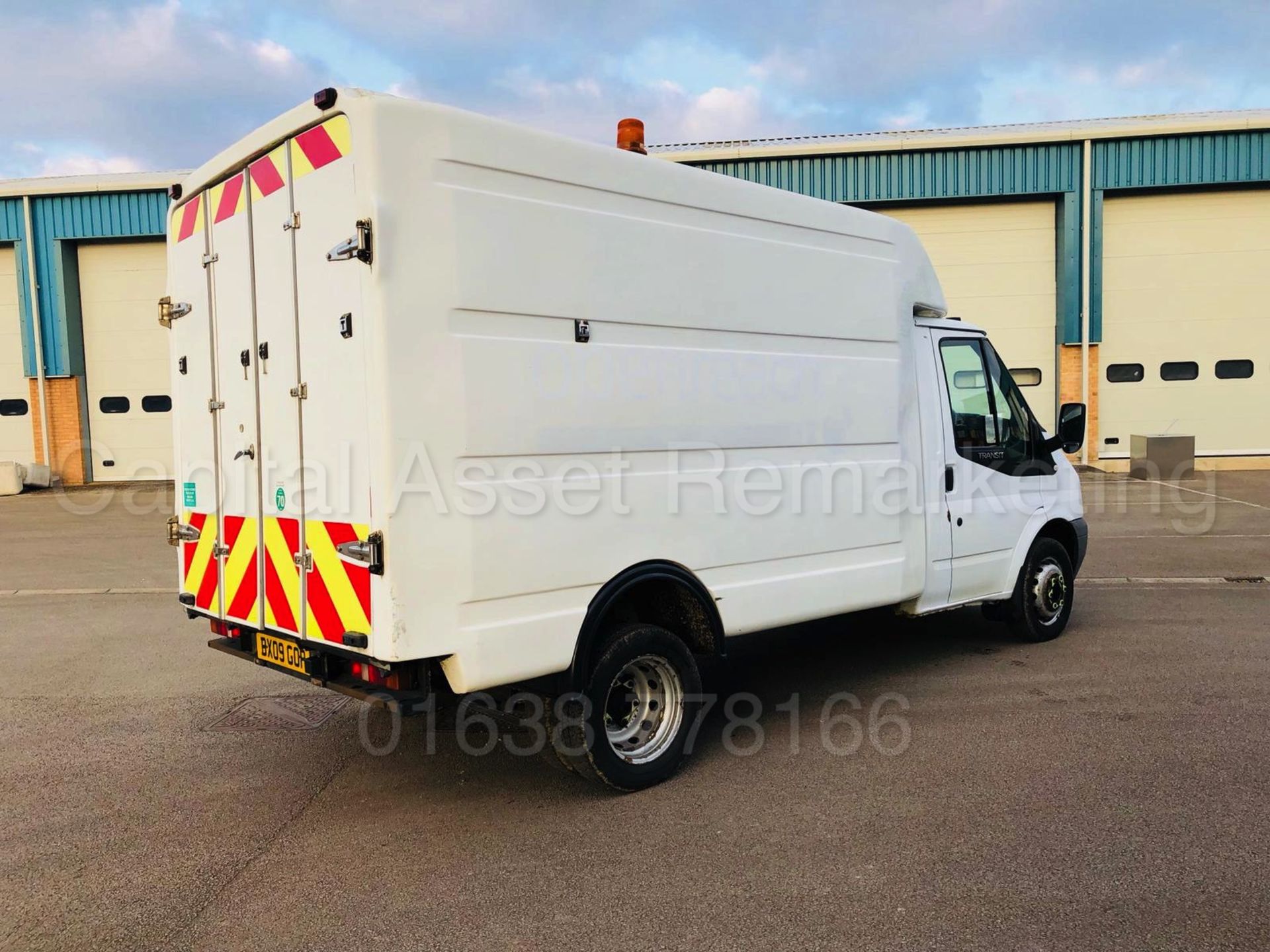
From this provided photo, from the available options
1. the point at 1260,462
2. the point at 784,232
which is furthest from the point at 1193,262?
the point at 784,232

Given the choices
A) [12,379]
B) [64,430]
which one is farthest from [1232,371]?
[12,379]

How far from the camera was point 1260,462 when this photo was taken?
20.3 meters

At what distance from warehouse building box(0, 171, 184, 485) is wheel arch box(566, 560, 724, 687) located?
19.5 meters

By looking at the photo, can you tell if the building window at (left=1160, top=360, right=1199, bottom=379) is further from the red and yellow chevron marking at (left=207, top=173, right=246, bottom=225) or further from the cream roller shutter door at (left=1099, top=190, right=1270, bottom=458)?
the red and yellow chevron marking at (left=207, top=173, right=246, bottom=225)

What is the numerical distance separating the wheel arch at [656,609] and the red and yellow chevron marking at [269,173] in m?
2.18

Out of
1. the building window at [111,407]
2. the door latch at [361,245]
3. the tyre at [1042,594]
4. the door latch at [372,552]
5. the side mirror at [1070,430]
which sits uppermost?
the door latch at [361,245]

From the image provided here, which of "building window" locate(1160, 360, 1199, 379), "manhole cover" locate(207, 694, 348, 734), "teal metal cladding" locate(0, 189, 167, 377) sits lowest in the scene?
"manhole cover" locate(207, 694, 348, 734)

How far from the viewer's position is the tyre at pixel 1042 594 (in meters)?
6.80

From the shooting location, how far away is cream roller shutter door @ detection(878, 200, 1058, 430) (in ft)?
67.2

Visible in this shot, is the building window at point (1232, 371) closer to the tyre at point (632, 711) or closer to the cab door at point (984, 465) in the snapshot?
the cab door at point (984, 465)

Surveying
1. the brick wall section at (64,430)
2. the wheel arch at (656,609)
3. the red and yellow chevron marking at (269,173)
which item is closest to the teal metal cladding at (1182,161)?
the wheel arch at (656,609)

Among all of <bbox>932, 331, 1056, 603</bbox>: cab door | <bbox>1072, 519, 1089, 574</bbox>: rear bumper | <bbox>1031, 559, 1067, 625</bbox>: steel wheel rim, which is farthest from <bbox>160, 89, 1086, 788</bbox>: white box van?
<bbox>1072, 519, 1089, 574</bbox>: rear bumper

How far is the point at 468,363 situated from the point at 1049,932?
9.11 ft

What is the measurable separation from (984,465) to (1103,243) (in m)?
16.5
